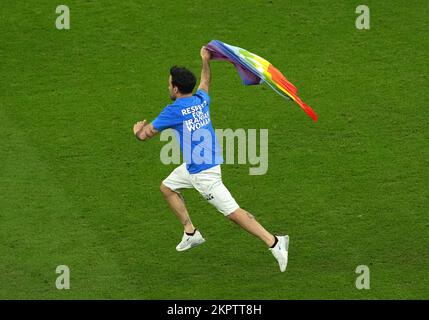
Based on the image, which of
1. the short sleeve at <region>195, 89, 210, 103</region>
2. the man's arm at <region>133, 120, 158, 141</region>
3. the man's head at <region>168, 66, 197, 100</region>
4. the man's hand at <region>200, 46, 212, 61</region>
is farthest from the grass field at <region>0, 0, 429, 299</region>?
the man's hand at <region>200, 46, 212, 61</region>

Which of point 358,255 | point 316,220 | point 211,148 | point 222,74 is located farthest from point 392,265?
point 222,74

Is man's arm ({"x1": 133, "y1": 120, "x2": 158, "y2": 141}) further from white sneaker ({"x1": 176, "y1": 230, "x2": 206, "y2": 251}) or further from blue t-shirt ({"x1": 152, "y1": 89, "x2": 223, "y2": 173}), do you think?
white sneaker ({"x1": 176, "y1": 230, "x2": 206, "y2": 251})

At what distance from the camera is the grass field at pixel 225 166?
40.7 feet

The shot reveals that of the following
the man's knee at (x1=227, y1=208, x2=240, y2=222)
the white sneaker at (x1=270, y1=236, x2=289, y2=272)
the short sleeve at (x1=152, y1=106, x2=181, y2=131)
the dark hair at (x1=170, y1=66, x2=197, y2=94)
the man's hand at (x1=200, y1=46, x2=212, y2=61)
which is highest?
the man's hand at (x1=200, y1=46, x2=212, y2=61)

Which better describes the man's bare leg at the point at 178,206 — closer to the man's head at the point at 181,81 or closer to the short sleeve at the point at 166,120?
the short sleeve at the point at 166,120

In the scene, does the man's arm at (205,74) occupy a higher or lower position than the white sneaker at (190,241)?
higher

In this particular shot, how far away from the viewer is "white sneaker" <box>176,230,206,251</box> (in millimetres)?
12648

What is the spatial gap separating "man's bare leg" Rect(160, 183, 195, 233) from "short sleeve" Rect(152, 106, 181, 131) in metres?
0.87

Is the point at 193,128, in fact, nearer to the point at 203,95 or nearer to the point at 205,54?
the point at 203,95

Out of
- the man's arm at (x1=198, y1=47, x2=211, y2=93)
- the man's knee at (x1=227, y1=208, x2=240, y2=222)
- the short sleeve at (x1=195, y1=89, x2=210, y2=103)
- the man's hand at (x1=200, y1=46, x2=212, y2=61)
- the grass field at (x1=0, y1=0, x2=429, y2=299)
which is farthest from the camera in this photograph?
the man's hand at (x1=200, y1=46, x2=212, y2=61)

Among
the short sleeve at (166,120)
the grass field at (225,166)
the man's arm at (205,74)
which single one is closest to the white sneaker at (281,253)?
the grass field at (225,166)

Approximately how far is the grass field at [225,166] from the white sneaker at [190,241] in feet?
0.56

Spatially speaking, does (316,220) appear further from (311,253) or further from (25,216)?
(25,216)

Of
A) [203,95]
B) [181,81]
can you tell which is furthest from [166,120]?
[203,95]
